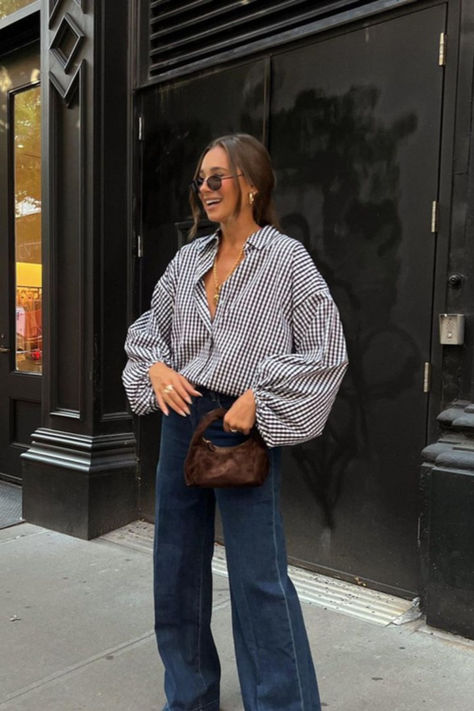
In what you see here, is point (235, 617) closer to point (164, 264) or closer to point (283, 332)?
point (283, 332)

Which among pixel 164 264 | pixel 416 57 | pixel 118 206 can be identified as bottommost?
pixel 164 264

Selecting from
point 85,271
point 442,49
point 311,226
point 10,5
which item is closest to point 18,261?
point 85,271

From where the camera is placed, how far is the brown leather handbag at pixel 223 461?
1854 mm

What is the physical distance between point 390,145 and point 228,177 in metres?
1.46

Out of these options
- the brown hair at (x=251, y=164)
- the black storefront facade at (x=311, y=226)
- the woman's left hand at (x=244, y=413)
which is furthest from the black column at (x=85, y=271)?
the woman's left hand at (x=244, y=413)

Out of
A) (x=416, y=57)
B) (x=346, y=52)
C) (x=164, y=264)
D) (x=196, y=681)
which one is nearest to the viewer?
(x=196, y=681)

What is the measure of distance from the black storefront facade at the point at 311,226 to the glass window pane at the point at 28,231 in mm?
261

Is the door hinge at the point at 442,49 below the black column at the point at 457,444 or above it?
above

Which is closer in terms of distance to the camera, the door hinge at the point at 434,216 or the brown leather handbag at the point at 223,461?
the brown leather handbag at the point at 223,461

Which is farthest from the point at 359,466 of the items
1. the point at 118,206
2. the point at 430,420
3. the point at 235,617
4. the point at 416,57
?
the point at 118,206

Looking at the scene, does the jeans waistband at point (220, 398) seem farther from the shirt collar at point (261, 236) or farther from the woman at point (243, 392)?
the shirt collar at point (261, 236)

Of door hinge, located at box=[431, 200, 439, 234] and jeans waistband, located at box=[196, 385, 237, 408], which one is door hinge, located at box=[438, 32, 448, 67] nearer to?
door hinge, located at box=[431, 200, 439, 234]

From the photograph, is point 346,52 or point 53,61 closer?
point 346,52

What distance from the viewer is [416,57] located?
3.06m
